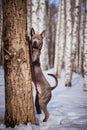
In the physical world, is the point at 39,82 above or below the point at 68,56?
below

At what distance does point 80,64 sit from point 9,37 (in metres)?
19.6

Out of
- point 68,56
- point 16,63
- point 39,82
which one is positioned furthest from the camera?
point 68,56

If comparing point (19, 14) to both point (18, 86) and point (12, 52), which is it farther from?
point (18, 86)

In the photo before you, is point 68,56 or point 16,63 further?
point 68,56

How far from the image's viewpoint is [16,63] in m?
5.24

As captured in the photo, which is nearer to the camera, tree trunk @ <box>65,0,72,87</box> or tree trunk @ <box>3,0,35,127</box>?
tree trunk @ <box>3,0,35,127</box>

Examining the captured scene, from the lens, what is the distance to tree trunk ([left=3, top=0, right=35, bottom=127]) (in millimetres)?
5227

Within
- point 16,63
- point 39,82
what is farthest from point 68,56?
point 16,63

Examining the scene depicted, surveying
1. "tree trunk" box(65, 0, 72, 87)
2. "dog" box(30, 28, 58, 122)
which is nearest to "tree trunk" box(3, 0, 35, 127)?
"dog" box(30, 28, 58, 122)

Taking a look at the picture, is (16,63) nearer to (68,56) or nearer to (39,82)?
(39,82)

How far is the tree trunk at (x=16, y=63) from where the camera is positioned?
5227 mm

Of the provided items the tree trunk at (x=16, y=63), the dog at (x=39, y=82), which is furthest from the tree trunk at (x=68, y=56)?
the tree trunk at (x=16, y=63)

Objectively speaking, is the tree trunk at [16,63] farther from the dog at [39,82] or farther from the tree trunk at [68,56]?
the tree trunk at [68,56]

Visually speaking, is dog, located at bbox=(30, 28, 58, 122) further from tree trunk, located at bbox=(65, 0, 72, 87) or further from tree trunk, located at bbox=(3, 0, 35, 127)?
tree trunk, located at bbox=(65, 0, 72, 87)
